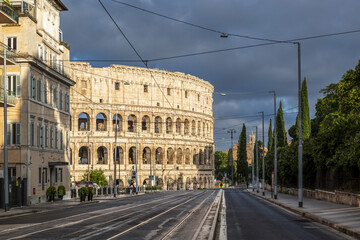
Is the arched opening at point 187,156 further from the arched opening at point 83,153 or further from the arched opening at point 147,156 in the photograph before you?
the arched opening at point 83,153

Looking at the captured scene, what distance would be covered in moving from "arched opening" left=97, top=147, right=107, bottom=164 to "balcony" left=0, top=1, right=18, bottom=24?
7267 centimetres

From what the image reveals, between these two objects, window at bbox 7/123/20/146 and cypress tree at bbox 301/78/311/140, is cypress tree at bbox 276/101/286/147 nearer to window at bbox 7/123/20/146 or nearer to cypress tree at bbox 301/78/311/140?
cypress tree at bbox 301/78/311/140

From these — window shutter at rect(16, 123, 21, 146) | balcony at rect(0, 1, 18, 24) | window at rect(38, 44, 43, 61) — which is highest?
balcony at rect(0, 1, 18, 24)

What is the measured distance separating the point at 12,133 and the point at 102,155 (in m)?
75.1

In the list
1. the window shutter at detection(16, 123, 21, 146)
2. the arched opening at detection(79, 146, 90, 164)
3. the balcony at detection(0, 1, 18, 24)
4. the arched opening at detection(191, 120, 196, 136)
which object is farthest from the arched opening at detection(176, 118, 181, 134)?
the balcony at detection(0, 1, 18, 24)

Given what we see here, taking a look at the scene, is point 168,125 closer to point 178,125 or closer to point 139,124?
point 178,125

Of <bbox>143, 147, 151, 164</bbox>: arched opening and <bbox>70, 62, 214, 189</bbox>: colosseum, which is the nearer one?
<bbox>70, 62, 214, 189</bbox>: colosseum

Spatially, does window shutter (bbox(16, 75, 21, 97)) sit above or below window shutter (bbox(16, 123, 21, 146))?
above

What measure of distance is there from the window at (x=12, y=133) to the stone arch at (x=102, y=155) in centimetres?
6842

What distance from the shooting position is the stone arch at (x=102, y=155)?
111531 millimetres

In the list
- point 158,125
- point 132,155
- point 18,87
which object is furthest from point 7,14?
point 158,125

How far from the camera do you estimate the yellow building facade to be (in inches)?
1651

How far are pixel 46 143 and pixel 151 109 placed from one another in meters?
68.6

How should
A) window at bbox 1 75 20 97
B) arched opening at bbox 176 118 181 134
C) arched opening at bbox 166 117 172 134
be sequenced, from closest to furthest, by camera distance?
1. window at bbox 1 75 20 97
2. arched opening at bbox 166 117 172 134
3. arched opening at bbox 176 118 181 134
